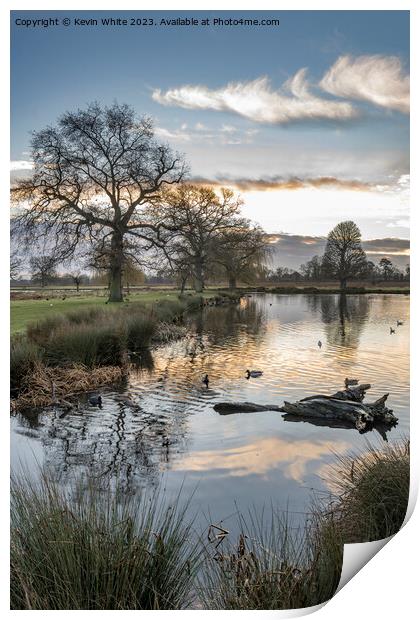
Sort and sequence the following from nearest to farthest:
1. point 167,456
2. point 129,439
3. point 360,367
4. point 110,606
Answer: point 110,606 < point 167,456 < point 129,439 < point 360,367

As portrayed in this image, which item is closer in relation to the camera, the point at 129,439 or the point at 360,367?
the point at 129,439

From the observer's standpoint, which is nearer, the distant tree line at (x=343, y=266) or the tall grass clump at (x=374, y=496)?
the tall grass clump at (x=374, y=496)

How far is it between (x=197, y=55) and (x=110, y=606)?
326cm

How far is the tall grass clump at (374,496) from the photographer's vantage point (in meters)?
3.12

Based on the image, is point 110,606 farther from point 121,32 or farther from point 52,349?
point 121,32

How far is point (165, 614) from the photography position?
8.45 feet

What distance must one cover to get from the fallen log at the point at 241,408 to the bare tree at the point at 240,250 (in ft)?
3.85

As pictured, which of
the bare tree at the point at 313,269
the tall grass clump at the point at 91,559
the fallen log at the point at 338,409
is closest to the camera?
the tall grass clump at the point at 91,559

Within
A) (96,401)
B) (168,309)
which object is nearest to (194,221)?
(168,309)

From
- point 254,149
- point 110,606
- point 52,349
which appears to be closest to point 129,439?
point 52,349

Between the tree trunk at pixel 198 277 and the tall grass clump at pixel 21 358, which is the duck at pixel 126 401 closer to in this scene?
the tall grass clump at pixel 21 358

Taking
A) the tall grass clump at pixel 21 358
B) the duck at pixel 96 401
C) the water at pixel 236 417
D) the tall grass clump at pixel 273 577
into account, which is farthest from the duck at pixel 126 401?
the tall grass clump at pixel 273 577

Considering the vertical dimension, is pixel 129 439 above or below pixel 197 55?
below
